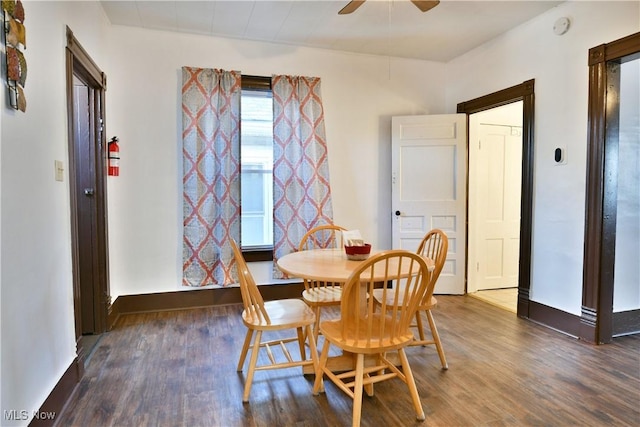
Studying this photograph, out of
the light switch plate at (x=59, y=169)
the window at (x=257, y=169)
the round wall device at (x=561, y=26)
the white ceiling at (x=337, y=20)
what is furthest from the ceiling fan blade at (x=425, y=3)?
the light switch plate at (x=59, y=169)

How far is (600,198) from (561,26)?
142 cm

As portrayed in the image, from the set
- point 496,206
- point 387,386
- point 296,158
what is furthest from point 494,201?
point 387,386

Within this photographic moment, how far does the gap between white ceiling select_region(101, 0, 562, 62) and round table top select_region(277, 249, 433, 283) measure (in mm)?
2036

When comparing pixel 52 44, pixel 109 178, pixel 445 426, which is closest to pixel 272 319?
pixel 445 426

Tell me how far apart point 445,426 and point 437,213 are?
273 centimetres

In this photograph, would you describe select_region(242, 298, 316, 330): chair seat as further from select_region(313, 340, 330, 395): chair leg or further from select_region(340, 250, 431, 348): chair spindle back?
select_region(340, 250, 431, 348): chair spindle back

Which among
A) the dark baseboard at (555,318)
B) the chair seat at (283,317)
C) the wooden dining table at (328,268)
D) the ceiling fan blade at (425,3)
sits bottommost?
the dark baseboard at (555,318)

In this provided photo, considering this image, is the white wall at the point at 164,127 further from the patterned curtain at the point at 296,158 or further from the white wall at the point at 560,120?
the white wall at the point at 560,120

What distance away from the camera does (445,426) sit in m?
1.92

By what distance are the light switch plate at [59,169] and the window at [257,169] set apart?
6.56ft

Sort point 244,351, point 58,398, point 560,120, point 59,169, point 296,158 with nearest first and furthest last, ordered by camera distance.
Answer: point 58,398, point 59,169, point 244,351, point 560,120, point 296,158

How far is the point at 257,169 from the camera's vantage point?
417 cm

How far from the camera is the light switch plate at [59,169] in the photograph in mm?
2070

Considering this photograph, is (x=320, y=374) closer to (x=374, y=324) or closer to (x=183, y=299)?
(x=374, y=324)
